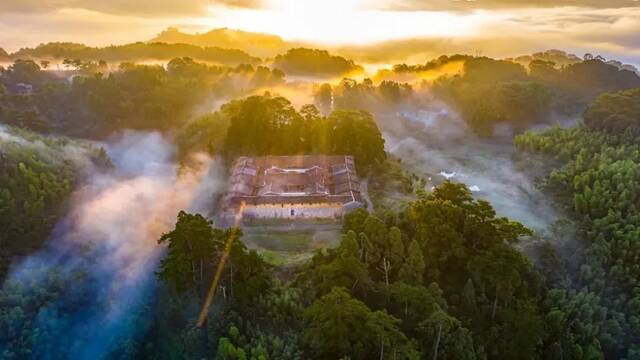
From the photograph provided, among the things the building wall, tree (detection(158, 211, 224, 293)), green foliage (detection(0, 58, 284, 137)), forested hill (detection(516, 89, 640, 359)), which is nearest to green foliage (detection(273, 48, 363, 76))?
green foliage (detection(0, 58, 284, 137))

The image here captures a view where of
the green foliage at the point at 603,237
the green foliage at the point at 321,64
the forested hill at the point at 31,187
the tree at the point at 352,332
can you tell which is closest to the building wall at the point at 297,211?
the tree at the point at 352,332

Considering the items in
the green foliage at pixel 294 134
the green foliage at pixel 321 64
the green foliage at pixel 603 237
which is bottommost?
the green foliage at pixel 603 237

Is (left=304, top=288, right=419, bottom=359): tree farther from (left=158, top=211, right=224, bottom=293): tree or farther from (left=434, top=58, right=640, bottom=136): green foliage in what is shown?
(left=434, top=58, right=640, bottom=136): green foliage

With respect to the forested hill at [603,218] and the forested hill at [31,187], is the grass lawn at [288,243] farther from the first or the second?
the forested hill at [603,218]

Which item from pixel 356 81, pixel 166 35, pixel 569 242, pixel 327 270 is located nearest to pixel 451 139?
pixel 356 81

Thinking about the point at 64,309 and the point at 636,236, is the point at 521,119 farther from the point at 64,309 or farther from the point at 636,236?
the point at 64,309

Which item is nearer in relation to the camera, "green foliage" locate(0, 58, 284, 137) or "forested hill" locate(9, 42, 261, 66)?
"green foliage" locate(0, 58, 284, 137)
